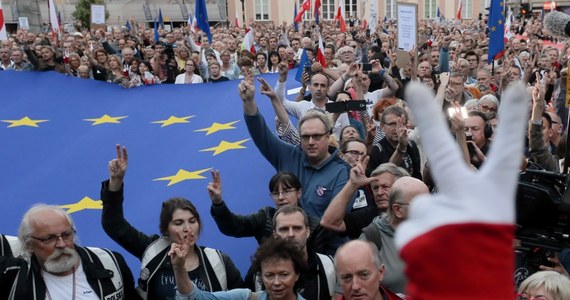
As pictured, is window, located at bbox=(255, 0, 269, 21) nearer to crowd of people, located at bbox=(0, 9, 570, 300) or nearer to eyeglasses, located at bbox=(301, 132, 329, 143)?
crowd of people, located at bbox=(0, 9, 570, 300)

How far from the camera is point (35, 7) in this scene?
58.9 ft

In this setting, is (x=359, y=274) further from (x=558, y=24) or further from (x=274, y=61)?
(x=274, y=61)

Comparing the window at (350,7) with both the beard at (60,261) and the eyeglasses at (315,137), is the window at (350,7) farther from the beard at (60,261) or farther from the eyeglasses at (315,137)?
the beard at (60,261)

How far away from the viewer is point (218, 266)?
342cm

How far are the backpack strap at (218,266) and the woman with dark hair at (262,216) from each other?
37 centimetres

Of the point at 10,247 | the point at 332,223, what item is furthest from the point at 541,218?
the point at 10,247

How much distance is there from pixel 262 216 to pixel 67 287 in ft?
3.92

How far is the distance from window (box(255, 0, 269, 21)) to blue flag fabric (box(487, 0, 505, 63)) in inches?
1722

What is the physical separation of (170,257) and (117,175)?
634 millimetres

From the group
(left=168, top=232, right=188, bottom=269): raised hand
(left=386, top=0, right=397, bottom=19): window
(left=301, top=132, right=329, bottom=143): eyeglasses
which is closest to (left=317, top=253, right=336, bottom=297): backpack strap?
(left=168, top=232, right=188, bottom=269): raised hand

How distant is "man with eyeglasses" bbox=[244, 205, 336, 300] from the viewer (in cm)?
318

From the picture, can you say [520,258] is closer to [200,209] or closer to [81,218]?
[200,209]

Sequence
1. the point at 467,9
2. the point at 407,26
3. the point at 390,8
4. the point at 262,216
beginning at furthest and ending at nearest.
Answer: the point at 467,9 → the point at 390,8 → the point at 407,26 → the point at 262,216

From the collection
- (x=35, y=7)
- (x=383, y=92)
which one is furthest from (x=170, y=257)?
(x=35, y=7)
